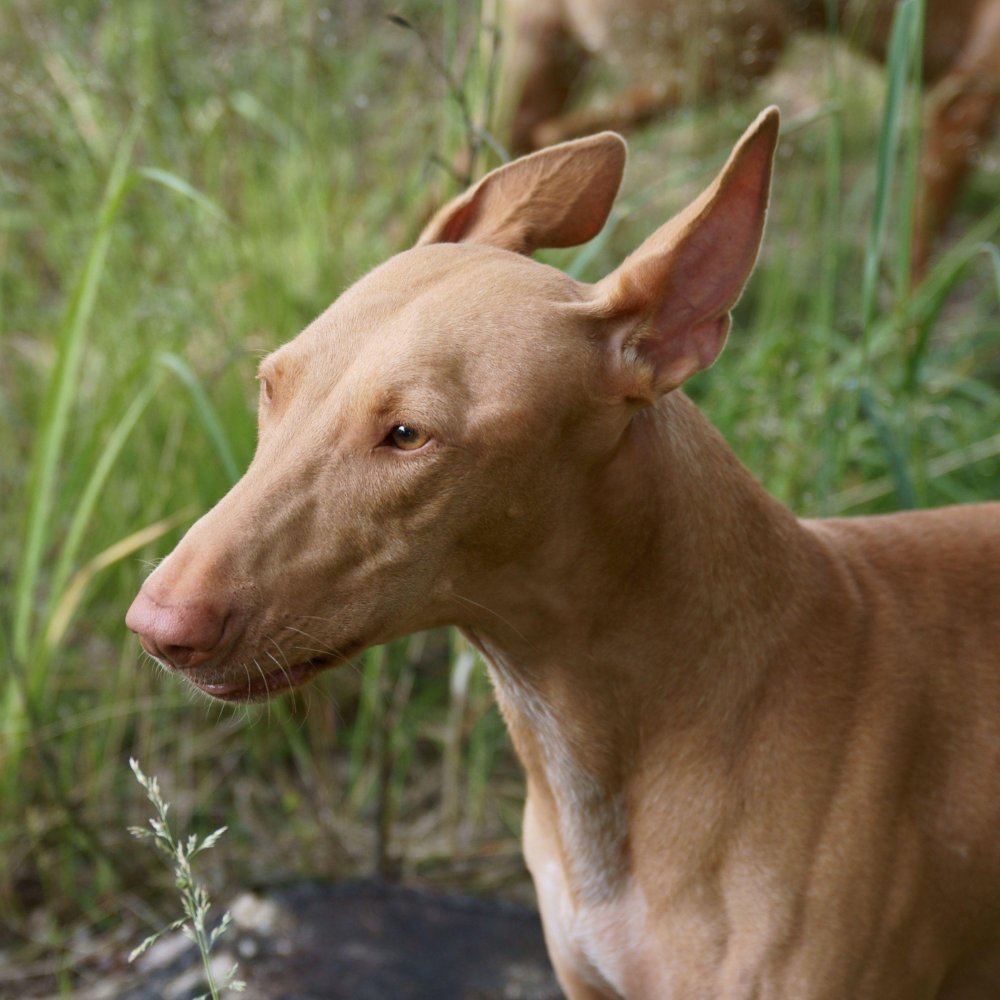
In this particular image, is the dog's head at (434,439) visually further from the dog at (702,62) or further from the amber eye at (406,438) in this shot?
the dog at (702,62)

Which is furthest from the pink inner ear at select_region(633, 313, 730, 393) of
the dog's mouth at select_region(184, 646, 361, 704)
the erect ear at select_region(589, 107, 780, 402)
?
the dog's mouth at select_region(184, 646, 361, 704)

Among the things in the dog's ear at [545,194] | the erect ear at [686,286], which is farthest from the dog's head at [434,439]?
the dog's ear at [545,194]

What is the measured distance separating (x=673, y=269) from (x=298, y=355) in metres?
0.57

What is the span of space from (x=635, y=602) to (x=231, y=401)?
79.1 inches

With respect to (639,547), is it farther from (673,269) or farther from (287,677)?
(287,677)

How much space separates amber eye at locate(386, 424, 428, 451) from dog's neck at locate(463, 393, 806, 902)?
0.95 feet

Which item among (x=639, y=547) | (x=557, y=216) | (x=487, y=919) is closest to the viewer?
(x=639, y=547)

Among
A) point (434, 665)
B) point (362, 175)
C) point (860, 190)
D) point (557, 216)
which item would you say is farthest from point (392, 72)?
point (557, 216)

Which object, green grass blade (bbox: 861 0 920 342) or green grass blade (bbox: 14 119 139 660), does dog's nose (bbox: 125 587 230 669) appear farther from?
green grass blade (bbox: 861 0 920 342)

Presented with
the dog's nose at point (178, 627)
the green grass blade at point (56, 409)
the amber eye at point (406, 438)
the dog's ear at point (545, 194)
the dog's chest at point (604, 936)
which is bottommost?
the dog's chest at point (604, 936)

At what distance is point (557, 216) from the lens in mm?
2443

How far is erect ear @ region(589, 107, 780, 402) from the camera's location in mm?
1964

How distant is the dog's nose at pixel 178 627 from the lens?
5.81 feet

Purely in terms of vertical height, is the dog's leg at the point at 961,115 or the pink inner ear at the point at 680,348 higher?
the pink inner ear at the point at 680,348
